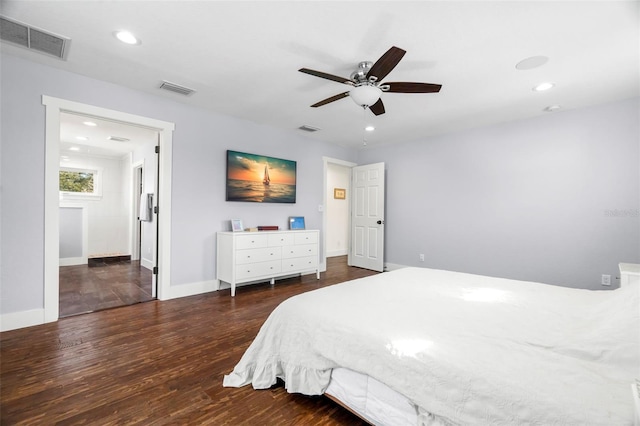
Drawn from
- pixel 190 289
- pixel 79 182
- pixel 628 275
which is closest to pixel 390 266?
pixel 628 275

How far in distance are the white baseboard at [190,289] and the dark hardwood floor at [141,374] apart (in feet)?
1.34

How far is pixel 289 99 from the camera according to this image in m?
3.44

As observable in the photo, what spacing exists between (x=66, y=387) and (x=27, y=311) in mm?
1473

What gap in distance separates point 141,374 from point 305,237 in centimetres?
292

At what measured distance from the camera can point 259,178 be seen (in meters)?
4.40

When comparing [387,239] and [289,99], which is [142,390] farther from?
[387,239]

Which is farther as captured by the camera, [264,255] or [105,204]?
[105,204]

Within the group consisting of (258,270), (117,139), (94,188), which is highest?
(117,139)

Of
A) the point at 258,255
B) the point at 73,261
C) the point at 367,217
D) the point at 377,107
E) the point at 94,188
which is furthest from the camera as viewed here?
the point at 94,188

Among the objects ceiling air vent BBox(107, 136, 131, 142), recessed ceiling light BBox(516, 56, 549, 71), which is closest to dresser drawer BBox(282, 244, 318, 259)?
recessed ceiling light BBox(516, 56, 549, 71)

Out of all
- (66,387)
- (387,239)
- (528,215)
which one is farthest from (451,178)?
(66,387)

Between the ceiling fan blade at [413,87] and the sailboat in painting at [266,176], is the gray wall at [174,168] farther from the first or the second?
the ceiling fan blade at [413,87]

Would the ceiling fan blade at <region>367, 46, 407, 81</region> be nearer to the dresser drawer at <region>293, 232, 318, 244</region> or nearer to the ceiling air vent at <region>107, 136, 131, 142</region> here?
the dresser drawer at <region>293, 232, 318, 244</region>

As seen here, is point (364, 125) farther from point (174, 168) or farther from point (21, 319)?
point (21, 319)
